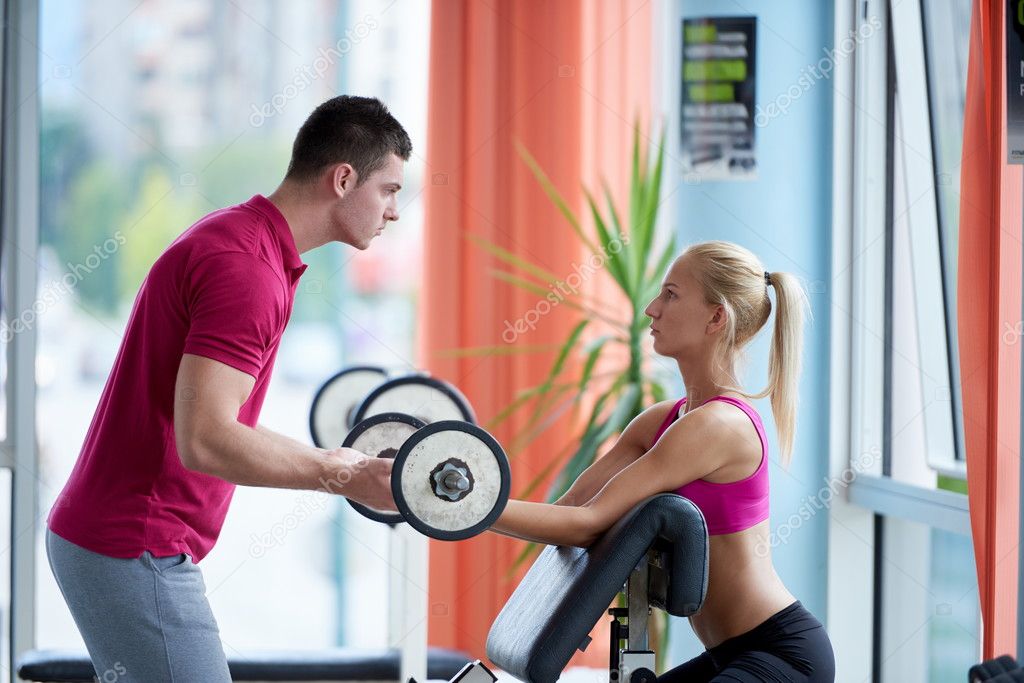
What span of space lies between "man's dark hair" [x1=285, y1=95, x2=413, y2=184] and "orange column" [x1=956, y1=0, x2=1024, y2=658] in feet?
4.39

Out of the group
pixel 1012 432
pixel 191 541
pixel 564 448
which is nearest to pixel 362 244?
pixel 191 541

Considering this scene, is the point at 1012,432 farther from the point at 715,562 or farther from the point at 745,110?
the point at 745,110

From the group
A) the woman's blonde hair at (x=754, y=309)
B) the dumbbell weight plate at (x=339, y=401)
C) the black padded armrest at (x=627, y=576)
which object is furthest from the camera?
the dumbbell weight plate at (x=339, y=401)

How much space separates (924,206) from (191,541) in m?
2.46

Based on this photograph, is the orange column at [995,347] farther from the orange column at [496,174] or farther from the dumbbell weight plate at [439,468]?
the orange column at [496,174]

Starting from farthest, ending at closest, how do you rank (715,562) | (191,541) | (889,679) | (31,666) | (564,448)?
(564,448) → (889,679) → (31,666) → (715,562) → (191,541)

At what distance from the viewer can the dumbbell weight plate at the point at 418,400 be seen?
7.72 ft

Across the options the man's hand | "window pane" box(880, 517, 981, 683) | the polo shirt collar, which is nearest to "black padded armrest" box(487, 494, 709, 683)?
the man's hand

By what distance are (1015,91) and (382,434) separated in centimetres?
156

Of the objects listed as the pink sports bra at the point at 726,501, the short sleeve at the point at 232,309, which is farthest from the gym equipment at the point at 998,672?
the short sleeve at the point at 232,309

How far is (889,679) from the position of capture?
3.26m

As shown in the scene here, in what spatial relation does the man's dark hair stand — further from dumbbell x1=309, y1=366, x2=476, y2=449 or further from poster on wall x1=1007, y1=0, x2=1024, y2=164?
poster on wall x1=1007, y1=0, x2=1024, y2=164

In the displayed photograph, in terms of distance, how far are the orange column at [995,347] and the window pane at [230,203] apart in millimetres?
2070

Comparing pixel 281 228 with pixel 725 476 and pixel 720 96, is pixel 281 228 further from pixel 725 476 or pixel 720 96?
pixel 720 96
